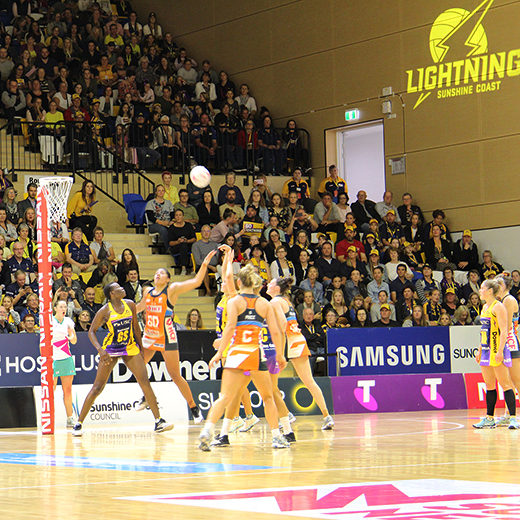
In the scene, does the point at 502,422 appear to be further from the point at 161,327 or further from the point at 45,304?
the point at 45,304

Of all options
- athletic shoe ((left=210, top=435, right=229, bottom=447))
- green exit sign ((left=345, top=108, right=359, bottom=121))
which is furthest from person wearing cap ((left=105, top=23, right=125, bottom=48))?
athletic shoe ((left=210, top=435, right=229, bottom=447))

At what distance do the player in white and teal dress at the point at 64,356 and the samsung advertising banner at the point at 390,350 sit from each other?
4.92 metres

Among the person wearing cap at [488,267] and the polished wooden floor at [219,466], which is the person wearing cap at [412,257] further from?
the polished wooden floor at [219,466]

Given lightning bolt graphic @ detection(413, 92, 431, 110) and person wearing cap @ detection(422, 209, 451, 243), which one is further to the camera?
A: lightning bolt graphic @ detection(413, 92, 431, 110)

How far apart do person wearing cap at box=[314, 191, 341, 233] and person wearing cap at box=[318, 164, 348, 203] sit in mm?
891

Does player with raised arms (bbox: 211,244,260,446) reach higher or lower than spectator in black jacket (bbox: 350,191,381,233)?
lower

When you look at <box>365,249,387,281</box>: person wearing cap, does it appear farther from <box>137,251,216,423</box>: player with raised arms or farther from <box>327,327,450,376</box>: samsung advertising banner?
<box>137,251,216,423</box>: player with raised arms

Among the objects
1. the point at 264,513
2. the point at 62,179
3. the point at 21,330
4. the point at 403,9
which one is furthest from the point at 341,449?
the point at 403,9

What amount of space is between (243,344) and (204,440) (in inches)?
43.3

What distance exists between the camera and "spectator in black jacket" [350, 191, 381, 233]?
2282 centimetres

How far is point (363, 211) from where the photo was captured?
2284 centimetres

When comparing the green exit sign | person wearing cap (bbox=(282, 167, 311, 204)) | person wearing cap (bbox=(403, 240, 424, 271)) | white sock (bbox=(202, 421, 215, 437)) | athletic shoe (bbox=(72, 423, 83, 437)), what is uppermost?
the green exit sign

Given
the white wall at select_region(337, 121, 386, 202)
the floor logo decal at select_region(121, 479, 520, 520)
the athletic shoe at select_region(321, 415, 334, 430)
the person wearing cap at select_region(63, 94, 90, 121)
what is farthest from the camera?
the white wall at select_region(337, 121, 386, 202)

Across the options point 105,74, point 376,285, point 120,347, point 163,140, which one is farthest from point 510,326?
point 105,74
